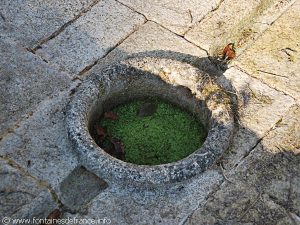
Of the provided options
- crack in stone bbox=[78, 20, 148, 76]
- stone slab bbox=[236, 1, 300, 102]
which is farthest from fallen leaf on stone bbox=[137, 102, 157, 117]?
stone slab bbox=[236, 1, 300, 102]

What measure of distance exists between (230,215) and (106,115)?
1.30 meters

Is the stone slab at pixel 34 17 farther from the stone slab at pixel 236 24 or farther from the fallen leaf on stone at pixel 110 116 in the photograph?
the stone slab at pixel 236 24

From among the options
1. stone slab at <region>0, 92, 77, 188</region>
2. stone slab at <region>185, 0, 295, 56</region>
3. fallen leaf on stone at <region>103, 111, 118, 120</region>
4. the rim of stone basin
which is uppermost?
stone slab at <region>185, 0, 295, 56</region>

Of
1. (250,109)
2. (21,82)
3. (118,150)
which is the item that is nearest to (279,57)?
(250,109)

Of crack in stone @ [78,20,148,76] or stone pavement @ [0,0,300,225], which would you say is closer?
stone pavement @ [0,0,300,225]

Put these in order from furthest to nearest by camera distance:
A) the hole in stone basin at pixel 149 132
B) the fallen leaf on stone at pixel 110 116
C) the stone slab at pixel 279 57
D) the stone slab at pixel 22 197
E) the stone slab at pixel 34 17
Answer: the stone slab at pixel 34 17, the stone slab at pixel 279 57, the fallen leaf on stone at pixel 110 116, the hole in stone basin at pixel 149 132, the stone slab at pixel 22 197

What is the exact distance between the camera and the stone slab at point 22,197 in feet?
11.6

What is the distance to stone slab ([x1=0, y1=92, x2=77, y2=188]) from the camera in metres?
3.74

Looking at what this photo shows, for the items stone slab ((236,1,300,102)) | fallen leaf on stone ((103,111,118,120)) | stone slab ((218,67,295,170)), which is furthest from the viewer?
stone slab ((236,1,300,102))

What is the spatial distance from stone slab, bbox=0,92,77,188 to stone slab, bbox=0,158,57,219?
0.08 m

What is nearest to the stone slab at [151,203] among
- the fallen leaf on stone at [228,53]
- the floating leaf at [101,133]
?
the floating leaf at [101,133]

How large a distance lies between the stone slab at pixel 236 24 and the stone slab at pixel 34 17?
1.13 metres

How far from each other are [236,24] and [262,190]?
1.73 metres

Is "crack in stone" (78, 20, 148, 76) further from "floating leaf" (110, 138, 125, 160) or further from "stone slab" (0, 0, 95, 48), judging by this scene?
"floating leaf" (110, 138, 125, 160)
